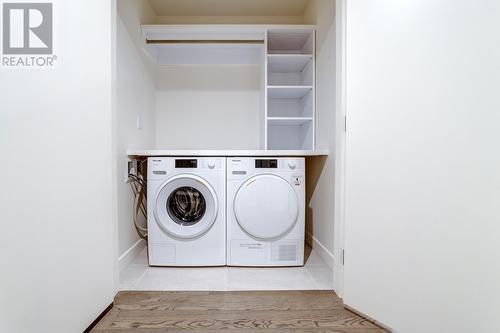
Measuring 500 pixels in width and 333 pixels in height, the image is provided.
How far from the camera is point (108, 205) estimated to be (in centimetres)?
148

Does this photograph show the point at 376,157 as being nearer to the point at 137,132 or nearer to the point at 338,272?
the point at 338,272

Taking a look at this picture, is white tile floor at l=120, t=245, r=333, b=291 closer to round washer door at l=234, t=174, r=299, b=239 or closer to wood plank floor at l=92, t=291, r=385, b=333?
wood plank floor at l=92, t=291, r=385, b=333

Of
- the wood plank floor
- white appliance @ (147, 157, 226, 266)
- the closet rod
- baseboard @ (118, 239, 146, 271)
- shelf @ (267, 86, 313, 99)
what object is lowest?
the wood plank floor

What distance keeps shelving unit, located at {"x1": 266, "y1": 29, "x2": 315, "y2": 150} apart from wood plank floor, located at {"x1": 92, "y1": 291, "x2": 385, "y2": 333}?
1.39 m

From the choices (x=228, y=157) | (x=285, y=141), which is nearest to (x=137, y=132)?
(x=228, y=157)

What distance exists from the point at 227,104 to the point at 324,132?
125cm

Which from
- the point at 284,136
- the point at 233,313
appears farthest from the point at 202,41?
the point at 233,313

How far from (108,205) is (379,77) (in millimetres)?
1595

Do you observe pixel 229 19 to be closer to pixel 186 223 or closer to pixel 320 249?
pixel 186 223

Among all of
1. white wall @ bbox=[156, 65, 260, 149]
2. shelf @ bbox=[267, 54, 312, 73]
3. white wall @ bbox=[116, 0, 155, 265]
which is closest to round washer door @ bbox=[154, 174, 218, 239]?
white wall @ bbox=[116, 0, 155, 265]

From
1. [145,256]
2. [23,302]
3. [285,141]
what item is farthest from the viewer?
[285,141]

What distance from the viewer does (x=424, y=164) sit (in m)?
1.18

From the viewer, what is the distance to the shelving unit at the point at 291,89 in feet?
8.21

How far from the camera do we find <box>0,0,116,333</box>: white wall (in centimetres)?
93
